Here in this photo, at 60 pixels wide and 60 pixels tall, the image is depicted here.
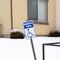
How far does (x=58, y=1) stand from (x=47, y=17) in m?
0.81

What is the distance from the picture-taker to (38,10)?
9.39 m

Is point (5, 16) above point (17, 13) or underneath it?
underneath

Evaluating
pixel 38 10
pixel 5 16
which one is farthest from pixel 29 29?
pixel 38 10

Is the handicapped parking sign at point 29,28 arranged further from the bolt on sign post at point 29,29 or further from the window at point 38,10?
the window at point 38,10

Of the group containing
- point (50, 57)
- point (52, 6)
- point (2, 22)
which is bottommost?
point (50, 57)

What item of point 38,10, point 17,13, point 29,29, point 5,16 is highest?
point 38,10

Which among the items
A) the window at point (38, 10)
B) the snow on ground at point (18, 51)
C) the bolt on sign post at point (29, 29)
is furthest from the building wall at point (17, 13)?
the bolt on sign post at point (29, 29)


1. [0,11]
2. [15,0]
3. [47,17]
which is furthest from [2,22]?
[47,17]

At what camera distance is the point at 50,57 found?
385 cm

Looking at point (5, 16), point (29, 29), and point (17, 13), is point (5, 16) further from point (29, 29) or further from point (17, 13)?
point (29, 29)

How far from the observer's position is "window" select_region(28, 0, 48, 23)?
9312 mm

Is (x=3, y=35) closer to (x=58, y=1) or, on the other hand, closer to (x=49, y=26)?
(x=49, y=26)

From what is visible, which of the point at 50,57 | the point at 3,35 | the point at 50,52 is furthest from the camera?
the point at 3,35

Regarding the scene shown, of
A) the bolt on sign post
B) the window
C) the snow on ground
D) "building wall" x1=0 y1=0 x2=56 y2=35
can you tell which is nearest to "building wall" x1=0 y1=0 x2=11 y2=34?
"building wall" x1=0 y1=0 x2=56 y2=35
